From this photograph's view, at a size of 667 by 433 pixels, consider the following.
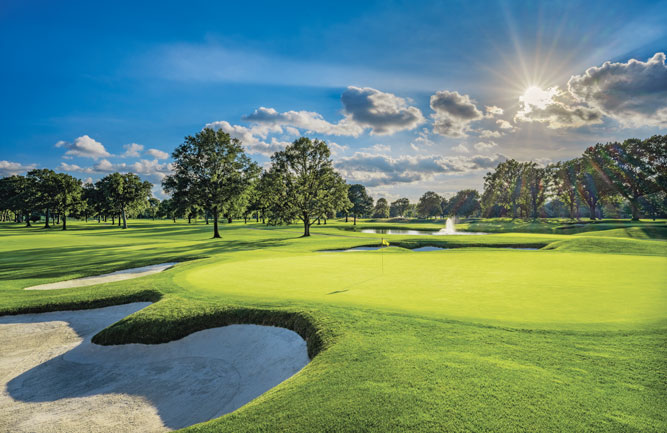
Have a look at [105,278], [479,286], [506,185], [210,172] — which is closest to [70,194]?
[210,172]

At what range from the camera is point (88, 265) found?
2298 cm

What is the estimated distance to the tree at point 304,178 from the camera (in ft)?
150

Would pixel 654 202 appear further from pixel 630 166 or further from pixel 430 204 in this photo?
pixel 430 204

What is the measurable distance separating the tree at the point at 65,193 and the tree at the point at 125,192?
5.61 meters

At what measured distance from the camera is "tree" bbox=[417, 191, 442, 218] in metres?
155

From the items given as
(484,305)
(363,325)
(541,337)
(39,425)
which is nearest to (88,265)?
(39,425)

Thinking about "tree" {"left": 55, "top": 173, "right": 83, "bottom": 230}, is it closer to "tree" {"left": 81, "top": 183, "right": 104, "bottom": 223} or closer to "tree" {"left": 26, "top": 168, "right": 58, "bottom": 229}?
"tree" {"left": 26, "top": 168, "right": 58, "bottom": 229}

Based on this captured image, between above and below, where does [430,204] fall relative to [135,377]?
above

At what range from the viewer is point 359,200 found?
341ft

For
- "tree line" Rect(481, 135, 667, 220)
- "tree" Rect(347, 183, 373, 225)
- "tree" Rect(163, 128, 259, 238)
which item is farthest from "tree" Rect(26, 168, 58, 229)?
"tree line" Rect(481, 135, 667, 220)

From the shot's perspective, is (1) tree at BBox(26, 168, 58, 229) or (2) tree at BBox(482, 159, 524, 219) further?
(2) tree at BBox(482, 159, 524, 219)

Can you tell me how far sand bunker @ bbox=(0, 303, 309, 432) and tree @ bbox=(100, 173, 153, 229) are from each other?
7485cm

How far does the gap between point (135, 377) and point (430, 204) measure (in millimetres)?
158073

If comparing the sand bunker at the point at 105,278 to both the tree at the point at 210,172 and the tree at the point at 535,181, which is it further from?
the tree at the point at 535,181
